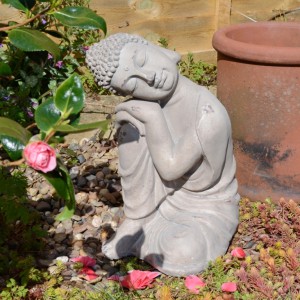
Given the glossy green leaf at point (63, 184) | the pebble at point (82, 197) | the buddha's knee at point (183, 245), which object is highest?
the glossy green leaf at point (63, 184)

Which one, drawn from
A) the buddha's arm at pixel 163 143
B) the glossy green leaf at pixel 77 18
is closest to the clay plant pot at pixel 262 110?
the buddha's arm at pixel 163 143

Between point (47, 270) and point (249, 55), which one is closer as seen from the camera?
point (47, 270)

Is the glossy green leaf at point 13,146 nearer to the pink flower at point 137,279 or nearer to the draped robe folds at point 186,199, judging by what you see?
the draped robe folds at point 186,199

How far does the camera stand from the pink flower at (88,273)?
2.96 meters

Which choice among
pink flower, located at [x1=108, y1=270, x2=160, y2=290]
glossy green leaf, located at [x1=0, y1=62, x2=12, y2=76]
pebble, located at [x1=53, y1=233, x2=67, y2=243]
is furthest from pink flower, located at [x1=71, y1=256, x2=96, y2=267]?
glossy green leaf, located at [x1=0, y1=62, x2=12, y2=76]

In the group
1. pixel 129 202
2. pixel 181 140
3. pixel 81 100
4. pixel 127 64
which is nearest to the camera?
pixel 81 100

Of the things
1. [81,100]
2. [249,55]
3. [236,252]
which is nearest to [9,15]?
[249,55]

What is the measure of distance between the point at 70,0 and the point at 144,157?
2.50 m

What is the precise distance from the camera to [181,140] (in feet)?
9.44

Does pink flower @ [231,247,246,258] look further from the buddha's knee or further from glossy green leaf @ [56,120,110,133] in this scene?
glossy green leaf @ [56,120,110,133]

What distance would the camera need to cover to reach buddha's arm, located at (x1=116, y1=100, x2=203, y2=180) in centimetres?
278

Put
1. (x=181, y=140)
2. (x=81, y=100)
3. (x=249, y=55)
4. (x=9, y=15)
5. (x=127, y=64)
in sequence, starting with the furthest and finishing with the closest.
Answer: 1. (x=9, y=15)
2. (x=249, y=55)
3. (x=181, y=140)
4. (x=127, y=64)
5. (x=81, y=100)

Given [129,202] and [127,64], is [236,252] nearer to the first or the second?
[129,202]

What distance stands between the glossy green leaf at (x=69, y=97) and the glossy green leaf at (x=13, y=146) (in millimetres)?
159
